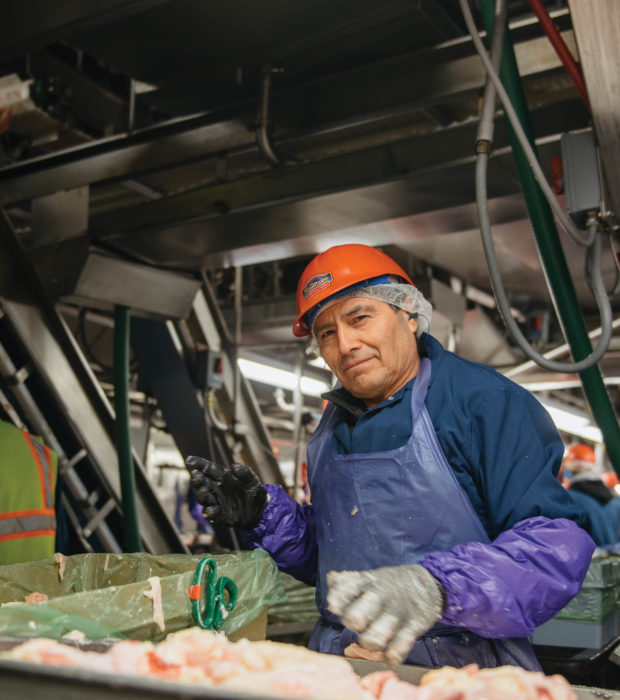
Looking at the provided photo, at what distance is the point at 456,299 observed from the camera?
15.4 ft

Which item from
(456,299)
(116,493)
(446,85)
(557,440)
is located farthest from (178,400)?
(557,440)

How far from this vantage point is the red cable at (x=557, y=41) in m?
1.74

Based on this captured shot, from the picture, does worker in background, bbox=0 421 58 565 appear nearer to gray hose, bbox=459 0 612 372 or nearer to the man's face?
the man's face

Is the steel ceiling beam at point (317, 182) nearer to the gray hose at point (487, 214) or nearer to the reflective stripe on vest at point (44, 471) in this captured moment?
the gray hose at point (487, 214)

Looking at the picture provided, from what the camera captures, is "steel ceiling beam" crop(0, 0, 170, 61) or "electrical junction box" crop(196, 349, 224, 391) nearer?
"steel ceiling beam" crop(0, 0, 170, 61)

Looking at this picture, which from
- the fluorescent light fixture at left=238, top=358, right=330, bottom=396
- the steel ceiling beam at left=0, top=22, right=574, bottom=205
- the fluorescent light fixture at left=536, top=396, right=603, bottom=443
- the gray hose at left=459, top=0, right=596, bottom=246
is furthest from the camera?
the fluorescent light fixture at left=536, top=396, right=603, bottom=443

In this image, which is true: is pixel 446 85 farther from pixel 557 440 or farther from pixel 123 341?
pixel 123 341

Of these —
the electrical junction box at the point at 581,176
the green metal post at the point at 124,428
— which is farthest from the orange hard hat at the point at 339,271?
the green metal post at the point at 124,428

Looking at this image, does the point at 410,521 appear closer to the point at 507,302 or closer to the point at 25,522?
the point at 507,302

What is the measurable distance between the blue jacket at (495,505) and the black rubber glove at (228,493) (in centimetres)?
6

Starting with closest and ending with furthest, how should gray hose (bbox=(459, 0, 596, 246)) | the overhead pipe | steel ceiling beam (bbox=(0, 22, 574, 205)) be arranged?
gray hose (bbox=(459, 0, 596, 246)) < steel ceiling beam (bbox=(0, 22, 574, 205)) < the overhead pipe

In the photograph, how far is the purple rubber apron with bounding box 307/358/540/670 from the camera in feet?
5.58

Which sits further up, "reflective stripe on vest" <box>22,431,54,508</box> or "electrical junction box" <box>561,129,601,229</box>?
"electrical junction box" <box>561,129,601,229</box>

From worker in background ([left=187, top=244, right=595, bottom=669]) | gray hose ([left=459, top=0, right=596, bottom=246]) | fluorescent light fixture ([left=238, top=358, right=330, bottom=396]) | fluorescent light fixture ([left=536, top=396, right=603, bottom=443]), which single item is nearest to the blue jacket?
worker in background ([left=187, top=244, right=595, bottom=669])
